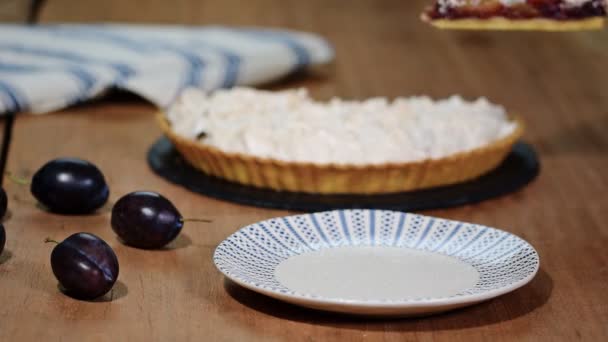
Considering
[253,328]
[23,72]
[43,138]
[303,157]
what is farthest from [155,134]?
[253,328]

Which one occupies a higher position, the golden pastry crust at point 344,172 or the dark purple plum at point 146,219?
the dark purple plum at point 146,219

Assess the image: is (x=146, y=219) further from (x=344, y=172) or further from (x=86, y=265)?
(x=344, y=172)

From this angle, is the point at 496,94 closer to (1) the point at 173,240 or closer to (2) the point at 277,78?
(2) the point at 277,78

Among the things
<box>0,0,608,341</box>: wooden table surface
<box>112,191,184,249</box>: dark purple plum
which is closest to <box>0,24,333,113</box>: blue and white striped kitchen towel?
<box>0,0,608,341</box>: wooden table surface

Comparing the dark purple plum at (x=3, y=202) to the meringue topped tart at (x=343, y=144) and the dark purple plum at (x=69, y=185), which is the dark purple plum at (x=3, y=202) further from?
the meringue topped tart at (x=343, y=144)

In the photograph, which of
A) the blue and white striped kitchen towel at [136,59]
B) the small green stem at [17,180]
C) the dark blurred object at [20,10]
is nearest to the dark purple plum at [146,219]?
the small green stem at [17,180]

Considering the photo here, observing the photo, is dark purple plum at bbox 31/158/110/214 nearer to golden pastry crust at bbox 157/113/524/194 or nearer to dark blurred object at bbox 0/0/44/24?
golden pastry crust at bbox 157/113/524/194

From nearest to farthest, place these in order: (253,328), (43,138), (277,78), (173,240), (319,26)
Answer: (253,328) < (173,240) < (43,138) < (277,78) < (319,26)
